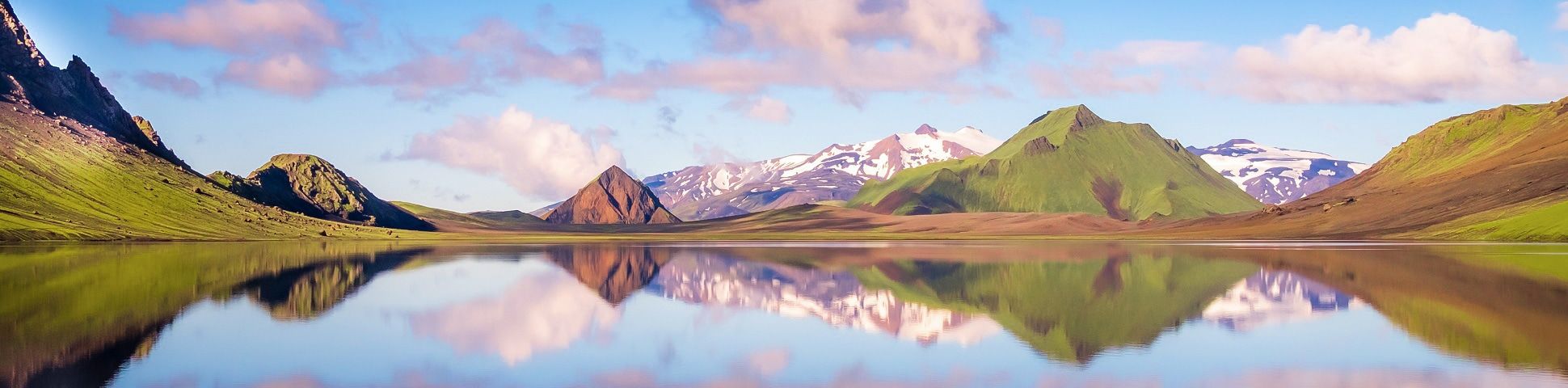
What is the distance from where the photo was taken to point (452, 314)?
55.7m

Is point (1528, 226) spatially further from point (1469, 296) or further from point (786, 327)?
point (786, 327)

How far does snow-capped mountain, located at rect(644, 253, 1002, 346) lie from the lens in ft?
161

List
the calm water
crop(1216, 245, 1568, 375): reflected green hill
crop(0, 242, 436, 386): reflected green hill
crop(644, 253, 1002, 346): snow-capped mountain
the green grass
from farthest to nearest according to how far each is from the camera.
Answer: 1. the green grass
2. crop(644, 253, 1002, 346): snow-capped mountain
3. crop(1216, 245, 1568, 375): reflected green hill
4. crop(0, 242, 436, 386): reflected green hill
5. the calm water

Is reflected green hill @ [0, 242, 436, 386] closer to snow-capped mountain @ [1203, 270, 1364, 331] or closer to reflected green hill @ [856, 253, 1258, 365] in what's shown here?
reflected green hill @ [856, 253, 1258, 365]

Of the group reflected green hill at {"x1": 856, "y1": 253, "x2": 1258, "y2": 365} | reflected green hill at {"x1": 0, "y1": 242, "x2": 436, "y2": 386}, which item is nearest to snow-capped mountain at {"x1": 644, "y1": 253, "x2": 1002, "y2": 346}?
reflected green hill at {"x1": 856, "y1": 253, "x2": 1258, "y2": 365}

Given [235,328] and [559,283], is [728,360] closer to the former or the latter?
[235,328]

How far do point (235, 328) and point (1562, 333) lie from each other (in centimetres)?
4915

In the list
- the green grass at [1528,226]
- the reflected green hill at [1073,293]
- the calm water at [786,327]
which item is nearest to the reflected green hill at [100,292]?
the calm water at [786,327]

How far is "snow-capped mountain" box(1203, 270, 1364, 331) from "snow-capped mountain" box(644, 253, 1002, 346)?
10.9m

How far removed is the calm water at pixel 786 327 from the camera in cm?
3478

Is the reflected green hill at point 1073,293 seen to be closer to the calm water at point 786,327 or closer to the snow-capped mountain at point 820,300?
the calm water at point 786,327

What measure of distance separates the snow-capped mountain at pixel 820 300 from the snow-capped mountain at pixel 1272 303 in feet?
35.8

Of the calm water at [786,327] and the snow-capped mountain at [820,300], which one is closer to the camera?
the calm water at [786,327]

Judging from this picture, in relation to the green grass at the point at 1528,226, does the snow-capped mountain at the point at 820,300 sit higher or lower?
lower
